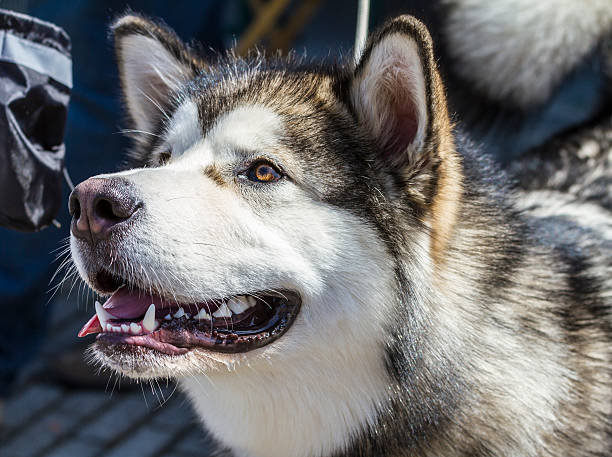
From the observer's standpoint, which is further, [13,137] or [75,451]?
[75,451]

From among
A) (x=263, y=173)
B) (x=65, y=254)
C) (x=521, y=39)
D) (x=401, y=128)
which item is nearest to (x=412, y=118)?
(x=401, y=128)

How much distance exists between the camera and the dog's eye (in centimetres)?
210

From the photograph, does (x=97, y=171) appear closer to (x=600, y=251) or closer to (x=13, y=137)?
(x=13, y=137)

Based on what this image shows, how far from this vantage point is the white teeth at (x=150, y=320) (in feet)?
5.75

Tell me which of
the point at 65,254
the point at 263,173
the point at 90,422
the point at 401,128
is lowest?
the point at 90,422

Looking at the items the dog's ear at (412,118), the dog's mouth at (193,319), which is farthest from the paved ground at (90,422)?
the dog's ear at (412,118)

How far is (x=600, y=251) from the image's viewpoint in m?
2.36

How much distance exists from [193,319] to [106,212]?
0.34 meters

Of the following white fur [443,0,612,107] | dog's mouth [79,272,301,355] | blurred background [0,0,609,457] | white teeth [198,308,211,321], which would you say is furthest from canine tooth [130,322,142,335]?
white fur [443,0,612,107]

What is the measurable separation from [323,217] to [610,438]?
100 centimetres

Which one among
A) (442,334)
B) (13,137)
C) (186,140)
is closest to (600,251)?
(442,334)

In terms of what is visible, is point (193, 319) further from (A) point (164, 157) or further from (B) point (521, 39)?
(B) point (521, 39)

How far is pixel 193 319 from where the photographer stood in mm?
1801

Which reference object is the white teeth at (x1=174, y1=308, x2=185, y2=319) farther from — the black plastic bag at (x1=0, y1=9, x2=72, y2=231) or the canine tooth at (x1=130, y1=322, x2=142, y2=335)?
the black plastic bag at (x1=0, y1=9, x2=72, y2=231)
